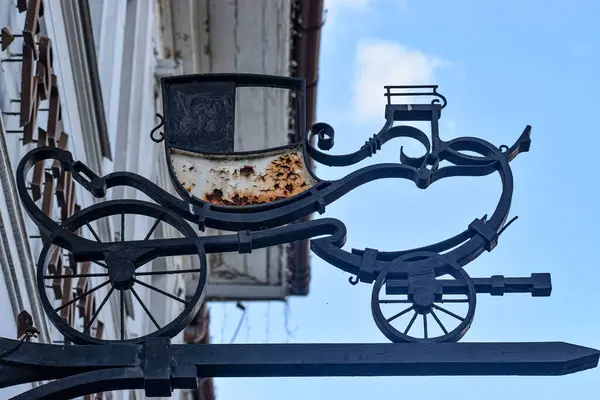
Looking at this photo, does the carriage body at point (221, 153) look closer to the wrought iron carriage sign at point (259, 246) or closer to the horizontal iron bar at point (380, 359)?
the wrought iron carriage sign at point (259, 246)

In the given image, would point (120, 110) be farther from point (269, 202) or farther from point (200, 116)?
point (269, 202)

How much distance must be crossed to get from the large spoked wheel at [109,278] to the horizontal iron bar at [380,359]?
0.21m

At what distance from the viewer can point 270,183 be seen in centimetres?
413

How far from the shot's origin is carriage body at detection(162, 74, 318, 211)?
409 cm

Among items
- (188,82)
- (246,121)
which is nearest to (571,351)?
(188,82)

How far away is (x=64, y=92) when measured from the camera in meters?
6.13

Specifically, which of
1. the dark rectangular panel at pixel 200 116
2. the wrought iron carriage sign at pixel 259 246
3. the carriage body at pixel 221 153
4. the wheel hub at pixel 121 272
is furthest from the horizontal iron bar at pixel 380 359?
the dark rectangular panel at pixel 200 116

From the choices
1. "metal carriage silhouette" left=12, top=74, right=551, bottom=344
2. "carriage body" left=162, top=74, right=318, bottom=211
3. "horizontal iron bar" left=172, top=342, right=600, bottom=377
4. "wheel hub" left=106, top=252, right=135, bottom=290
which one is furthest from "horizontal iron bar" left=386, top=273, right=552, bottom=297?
"wheel hub" left=106, top=252, right=135, bottom=290

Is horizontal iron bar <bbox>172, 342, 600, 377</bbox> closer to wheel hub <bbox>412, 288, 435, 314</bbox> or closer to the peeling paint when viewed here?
wheel hub <bbox>412, 288, 435, 314</bbox>

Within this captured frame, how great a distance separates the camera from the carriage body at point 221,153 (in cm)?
409

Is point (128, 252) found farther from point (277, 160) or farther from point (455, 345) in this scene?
point (455, 345)

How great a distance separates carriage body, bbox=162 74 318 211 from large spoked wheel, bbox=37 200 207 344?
0.21 meters

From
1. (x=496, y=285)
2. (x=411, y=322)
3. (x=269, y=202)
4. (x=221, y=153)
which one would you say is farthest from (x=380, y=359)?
(x=221, y=153)

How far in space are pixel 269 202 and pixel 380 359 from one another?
0.78m
